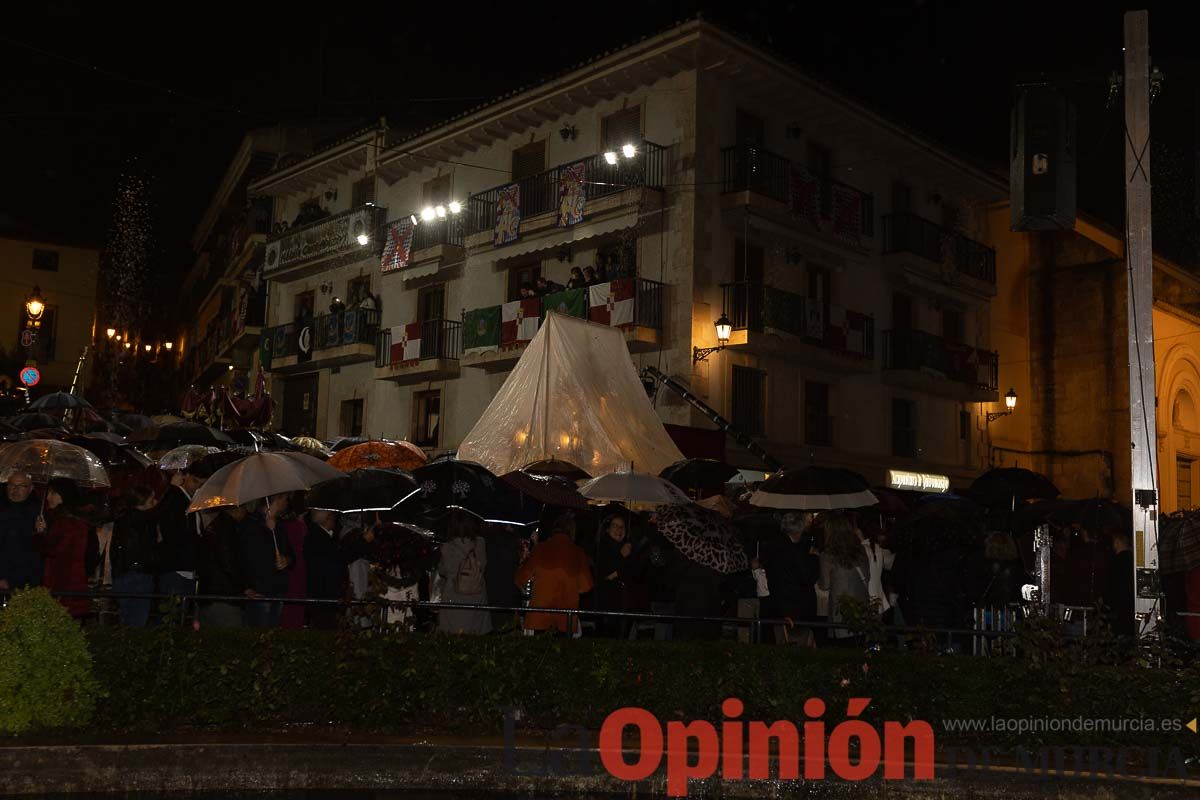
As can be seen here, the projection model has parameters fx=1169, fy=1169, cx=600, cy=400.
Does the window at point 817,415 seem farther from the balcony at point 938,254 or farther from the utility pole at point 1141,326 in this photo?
the utility pole at point 1141,326

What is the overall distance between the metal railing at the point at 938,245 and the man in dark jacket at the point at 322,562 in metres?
20.2

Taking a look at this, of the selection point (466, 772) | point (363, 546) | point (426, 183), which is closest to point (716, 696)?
point (466, 772)

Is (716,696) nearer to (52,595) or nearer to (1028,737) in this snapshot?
(1028,737)

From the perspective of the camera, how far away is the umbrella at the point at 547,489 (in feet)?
40.9

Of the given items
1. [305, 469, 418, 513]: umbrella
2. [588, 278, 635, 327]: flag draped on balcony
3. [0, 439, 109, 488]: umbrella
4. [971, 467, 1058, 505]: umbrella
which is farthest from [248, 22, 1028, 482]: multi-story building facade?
[0, 439, 109, 488]: umbrella

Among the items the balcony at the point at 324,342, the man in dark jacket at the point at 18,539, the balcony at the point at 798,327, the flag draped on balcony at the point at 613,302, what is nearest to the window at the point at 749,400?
the balcony at the point at 798,327

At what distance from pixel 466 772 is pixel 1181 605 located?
7.75m

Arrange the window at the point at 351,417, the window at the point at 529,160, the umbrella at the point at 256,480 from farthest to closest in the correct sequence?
the window at the point at 351,417
the window at the point at 529,160
the umbrella at the point at 256,480

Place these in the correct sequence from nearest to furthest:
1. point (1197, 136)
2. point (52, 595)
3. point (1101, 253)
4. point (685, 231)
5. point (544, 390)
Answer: point (52, 595), point (1197, 136), point (544, 390), point (685, 231), point (1101, 253)

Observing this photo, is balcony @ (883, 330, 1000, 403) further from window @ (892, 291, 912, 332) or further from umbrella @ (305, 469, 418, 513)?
umbrella @ (305, 469, 418, 513)

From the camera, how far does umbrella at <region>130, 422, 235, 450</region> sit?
54.4ft

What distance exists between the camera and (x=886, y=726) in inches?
345

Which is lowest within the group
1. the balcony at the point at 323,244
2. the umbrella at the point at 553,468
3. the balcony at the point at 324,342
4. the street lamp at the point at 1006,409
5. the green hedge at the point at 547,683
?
the green hedge at the point at 547,683

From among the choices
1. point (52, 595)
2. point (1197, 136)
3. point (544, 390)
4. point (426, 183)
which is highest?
point (426, 183)
